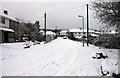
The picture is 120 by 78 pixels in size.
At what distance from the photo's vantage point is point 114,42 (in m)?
17.3

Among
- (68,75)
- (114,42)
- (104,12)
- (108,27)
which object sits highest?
(104,12)

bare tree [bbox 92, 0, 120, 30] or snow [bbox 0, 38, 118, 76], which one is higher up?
bare tree [bbox 92, 0, 120, 30]

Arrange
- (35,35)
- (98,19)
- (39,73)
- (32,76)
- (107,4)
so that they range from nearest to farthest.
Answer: (32,76), (39,73), (107,4), (98,19), (35,35)

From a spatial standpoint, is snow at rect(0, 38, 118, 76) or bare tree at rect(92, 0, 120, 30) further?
bare tree at rect(92, 0, 120, 30)

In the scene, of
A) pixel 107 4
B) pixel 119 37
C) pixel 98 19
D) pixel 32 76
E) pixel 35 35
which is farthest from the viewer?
pixel 35 35

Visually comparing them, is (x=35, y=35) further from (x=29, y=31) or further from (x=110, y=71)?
(x=110, y=71)

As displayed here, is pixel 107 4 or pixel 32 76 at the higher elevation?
pixel 107 4

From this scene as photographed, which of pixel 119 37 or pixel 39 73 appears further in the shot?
pixel 119 37

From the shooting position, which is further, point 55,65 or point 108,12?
point 108,12

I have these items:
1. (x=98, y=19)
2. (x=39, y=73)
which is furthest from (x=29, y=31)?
(x=39, y=73)

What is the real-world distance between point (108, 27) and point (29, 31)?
191 feet

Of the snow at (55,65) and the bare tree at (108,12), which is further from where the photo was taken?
the bare tree at (108,12)

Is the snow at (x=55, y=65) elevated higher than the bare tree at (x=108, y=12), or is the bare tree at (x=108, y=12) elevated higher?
the bare tree at (x=108, y=12)

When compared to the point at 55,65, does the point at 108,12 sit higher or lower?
higher
